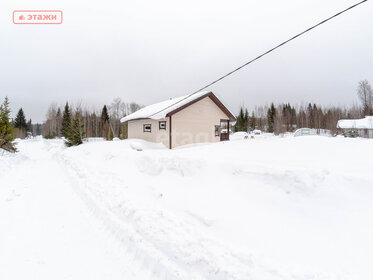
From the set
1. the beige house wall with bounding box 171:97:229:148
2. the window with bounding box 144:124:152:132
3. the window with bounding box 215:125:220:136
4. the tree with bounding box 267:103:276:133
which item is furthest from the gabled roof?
the tree with bounding box 267:103:276:133

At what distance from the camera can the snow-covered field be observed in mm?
2764

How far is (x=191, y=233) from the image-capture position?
351 cm

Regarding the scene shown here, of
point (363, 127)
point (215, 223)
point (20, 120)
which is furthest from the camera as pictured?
point (20, 120)

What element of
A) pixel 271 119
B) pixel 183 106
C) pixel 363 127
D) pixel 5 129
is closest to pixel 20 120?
pixel 5 129

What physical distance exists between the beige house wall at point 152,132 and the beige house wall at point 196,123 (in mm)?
750

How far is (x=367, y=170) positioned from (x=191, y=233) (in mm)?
4350

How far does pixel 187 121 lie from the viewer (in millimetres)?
17281

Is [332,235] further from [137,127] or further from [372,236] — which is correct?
[137,127]

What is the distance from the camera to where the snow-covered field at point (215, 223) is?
9.07 ft

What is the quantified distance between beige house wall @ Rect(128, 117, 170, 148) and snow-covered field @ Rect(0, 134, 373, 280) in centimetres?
1057

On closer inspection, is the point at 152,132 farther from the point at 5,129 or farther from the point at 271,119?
the point at 271,119

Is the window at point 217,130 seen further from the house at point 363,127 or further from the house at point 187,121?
the house at point 363,127

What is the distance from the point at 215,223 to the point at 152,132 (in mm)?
15069

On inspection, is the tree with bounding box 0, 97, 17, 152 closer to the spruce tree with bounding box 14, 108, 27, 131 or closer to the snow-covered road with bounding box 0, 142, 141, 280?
the snow-covered road with bounding box 0, 142, 141, 280
